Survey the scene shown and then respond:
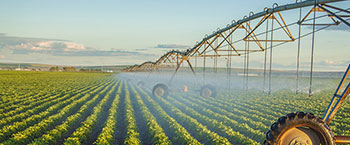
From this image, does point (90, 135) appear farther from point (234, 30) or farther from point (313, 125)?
point (234, 30)

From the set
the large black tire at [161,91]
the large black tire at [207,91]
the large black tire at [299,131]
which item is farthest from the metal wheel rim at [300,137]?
the large black tire at [207,91]

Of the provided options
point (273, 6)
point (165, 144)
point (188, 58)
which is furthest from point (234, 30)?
point (165, 144)

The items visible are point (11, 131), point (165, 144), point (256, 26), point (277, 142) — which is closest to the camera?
point (277, 142)

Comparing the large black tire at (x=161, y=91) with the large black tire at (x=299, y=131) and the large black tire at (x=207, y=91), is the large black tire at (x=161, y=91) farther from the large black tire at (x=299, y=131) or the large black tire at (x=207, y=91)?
the large black tire at (x=299, y=131)

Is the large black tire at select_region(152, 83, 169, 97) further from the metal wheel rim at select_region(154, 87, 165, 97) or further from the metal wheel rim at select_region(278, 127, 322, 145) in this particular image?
the metal wheel rim at select_region(278, 127, 322, 145)

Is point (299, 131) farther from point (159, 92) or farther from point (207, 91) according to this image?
point (207, 91)

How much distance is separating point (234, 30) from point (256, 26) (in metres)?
2.32

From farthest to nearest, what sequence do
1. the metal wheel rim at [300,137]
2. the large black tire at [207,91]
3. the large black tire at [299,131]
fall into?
the large black tire at [207,91] < the metal wheel rim at [300,137] < the large black tire at [299,131]

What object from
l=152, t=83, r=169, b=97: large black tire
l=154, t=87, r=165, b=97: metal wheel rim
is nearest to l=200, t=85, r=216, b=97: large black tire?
l=152, t=83, r=169, b=97: large black tire

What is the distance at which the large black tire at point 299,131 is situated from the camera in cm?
510

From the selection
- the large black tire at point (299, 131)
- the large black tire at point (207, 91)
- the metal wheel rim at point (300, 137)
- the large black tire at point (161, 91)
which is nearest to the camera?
the large black tire at point (299, 131)

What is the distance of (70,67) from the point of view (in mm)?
183500

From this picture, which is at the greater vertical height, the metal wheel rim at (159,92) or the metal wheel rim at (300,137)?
the metal wheel rim at (300,137)

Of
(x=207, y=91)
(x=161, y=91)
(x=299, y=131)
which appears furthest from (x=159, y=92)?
(x=299, y=131)
